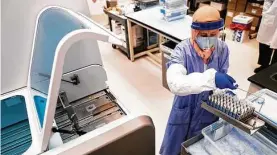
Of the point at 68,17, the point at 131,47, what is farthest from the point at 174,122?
the point at 131,47

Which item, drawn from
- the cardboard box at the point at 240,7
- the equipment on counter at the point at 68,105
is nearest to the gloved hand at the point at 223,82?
the equipment on counter at the point at 68,105

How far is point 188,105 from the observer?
4.22 ft

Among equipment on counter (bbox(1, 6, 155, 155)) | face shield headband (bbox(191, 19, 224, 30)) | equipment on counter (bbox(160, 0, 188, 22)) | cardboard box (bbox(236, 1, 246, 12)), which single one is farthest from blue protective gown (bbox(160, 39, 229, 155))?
cardboard box (bbox(236, 1, 246, 12))

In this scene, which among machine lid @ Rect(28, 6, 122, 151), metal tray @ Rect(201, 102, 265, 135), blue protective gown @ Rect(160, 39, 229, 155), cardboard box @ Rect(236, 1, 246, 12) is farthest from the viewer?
cardboard box @ Rect(236, 1, 246, 12)

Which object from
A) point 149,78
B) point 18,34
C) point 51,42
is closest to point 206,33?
point 51,42

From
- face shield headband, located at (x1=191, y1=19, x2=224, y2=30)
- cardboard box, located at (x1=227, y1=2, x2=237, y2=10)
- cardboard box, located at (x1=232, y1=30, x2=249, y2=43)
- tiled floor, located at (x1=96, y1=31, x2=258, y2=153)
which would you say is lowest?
tiled floor, located at (x1=96, y1=31, x2=258, y2=153)

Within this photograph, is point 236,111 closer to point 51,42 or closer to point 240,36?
point 51,42

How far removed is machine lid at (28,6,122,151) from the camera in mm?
699

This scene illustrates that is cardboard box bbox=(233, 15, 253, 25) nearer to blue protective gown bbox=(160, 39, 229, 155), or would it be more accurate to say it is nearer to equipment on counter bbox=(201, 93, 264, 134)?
blue protective gown bbox=(160, 39, 229, 155)

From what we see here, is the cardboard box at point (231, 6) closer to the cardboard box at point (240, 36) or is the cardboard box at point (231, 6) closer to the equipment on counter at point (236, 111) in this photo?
the cardboard box at point (240, 36)

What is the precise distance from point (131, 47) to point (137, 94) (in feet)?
3.07

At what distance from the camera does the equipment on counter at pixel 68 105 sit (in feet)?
2.47

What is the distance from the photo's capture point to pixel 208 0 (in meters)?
4.44

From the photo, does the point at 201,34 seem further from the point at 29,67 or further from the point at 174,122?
the point at 29,67
